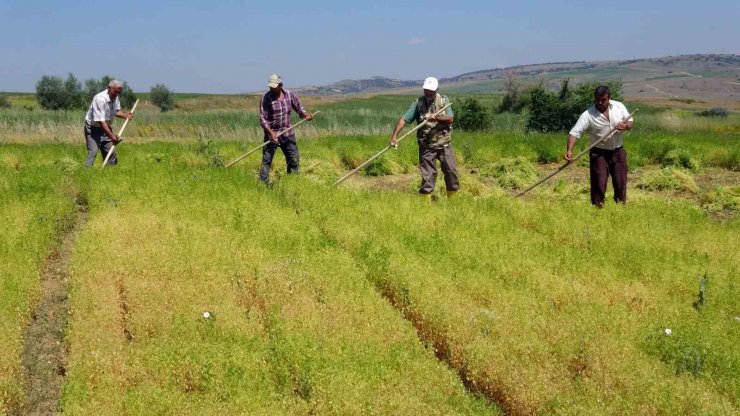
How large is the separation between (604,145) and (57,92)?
4747cm

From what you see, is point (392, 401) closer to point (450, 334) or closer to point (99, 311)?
point (450, 334)

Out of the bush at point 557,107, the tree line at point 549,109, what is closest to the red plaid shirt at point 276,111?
the tree line at point 549,109

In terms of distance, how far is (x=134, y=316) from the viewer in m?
5.11

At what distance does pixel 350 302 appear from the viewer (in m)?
5.31

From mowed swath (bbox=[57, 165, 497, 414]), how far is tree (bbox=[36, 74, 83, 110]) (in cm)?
4487

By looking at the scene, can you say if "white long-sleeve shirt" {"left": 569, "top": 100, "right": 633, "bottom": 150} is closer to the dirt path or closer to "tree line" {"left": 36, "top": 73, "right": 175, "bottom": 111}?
the dirt path

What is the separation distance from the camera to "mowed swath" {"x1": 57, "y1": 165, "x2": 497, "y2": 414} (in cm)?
404

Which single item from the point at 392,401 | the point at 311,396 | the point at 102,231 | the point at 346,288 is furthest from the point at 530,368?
the point at 102,231

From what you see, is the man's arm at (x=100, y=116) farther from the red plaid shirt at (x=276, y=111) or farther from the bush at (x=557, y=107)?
the bush at (x=557, y=107)

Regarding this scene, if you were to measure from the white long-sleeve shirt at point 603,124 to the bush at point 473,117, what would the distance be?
18094mm

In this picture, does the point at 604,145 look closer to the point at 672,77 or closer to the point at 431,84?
the point at 431,84

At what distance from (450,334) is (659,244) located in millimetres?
3130

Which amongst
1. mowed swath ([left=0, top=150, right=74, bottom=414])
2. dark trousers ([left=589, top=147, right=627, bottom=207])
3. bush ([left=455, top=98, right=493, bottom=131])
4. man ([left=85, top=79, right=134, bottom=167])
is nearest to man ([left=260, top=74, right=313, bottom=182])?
man ([left=85, top=79, right=134, bottom=167])

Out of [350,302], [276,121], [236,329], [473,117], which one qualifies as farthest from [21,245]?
[473,117]
